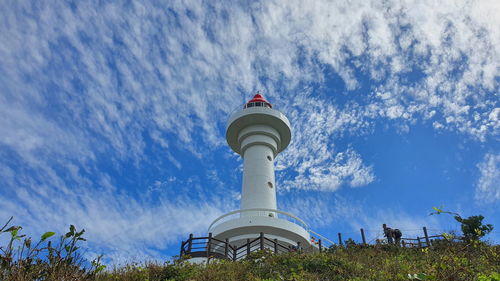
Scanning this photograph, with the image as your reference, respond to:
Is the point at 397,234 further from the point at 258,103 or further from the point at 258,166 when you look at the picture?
the point at 258,103

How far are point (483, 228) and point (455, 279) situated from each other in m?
17.3

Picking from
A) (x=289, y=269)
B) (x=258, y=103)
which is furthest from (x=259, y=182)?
(x=289, y=269)

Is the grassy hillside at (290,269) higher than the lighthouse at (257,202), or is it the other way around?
the lighthouse at (257,202)

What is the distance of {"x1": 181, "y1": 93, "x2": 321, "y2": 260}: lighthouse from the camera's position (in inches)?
733

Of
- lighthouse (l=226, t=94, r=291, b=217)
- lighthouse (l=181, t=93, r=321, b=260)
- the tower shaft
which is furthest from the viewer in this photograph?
lighthouse (l=226, t=94, r=291, b=217)

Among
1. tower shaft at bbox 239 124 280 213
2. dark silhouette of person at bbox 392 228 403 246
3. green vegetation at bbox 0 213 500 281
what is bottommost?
green vegetation at bbox 0 213 500 281

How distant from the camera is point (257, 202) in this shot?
2302cm

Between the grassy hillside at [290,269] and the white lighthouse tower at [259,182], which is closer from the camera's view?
the grassy hillside at [290,269]

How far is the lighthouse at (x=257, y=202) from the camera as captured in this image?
1861cm

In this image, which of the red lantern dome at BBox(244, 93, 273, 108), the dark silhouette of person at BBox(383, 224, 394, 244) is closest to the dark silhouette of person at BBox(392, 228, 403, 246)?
the dark silhouette of person at BBox(383, 224, 394, 244)

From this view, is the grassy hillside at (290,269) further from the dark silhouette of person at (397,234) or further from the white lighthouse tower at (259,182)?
the dark silhouette of person at (397,234)

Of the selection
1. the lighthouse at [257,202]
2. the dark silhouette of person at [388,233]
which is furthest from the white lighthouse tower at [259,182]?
the dark silhouette of person at [388,233]

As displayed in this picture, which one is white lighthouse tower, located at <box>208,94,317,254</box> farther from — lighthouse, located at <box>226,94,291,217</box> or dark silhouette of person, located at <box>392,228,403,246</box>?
dark silhouette of person, located at <box>392,228,403,246</box>

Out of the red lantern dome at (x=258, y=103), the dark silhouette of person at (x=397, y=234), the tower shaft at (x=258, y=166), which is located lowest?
the dark silhouette of person at (x=397, y=234)
